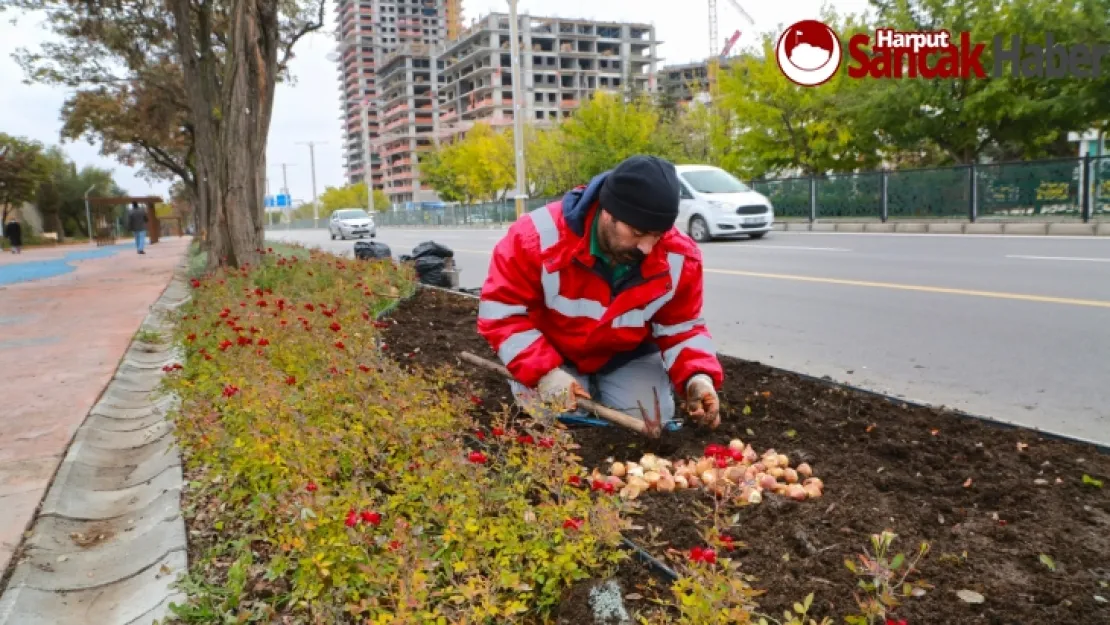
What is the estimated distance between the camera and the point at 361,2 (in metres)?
159

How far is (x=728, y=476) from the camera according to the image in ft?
9.47

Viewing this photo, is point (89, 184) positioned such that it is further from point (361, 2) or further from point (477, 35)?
point (361, 2)

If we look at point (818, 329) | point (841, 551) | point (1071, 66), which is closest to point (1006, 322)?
point (818, 329)

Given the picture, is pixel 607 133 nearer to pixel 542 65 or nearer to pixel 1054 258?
pixel 1054 258

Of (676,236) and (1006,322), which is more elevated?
(676,236)

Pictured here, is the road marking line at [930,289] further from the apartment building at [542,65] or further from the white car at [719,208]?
the apartment building at [542,65]

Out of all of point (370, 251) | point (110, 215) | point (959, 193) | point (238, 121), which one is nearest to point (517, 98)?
point (959, 193)

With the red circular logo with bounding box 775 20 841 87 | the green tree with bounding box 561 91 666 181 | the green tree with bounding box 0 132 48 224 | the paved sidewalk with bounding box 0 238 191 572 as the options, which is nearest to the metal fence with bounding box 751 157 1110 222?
the red circular logo with bounding box 775 20 841 87

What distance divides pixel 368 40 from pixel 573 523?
558ft

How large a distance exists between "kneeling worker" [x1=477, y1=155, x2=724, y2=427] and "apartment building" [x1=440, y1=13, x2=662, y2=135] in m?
100.0

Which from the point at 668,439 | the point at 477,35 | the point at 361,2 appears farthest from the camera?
the point at 361,2

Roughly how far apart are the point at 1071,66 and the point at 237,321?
2193 centimetres

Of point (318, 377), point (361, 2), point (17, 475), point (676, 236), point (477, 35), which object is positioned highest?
point (361, 2)

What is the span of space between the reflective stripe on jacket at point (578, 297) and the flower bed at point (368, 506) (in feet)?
1.25
